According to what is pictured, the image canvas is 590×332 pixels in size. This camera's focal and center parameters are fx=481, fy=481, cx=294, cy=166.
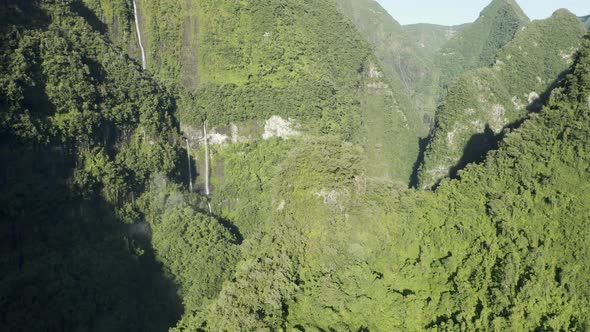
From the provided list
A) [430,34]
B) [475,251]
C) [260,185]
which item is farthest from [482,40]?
[475,251]

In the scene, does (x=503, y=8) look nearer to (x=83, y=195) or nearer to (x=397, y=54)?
(x=397, y=54)

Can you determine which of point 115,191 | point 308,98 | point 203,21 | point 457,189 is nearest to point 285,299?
point 457,189

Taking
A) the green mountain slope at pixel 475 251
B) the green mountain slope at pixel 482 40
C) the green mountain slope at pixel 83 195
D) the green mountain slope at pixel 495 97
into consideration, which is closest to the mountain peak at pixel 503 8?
the green mountain slope at pixel 482 40

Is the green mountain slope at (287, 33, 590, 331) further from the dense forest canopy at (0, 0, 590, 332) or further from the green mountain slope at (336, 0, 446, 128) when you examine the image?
the green mountain slope at (336, 0, 446, 128)

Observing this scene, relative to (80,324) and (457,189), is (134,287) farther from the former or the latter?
(457,189)

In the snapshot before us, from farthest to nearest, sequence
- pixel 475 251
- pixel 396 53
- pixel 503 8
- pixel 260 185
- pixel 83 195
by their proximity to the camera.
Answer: pixel 396 53
pixel 503 8
pixel 260 185
pixel 83 195
pixel 475 251

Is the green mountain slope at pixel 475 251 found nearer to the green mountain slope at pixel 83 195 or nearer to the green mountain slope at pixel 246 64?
the green mountain slope at pixel 83 195

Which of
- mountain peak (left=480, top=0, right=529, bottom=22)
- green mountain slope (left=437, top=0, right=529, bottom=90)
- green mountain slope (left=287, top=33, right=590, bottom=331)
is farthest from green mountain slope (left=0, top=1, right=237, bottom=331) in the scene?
mountain peak (left=480, top=0, right=529, bottom=22)
